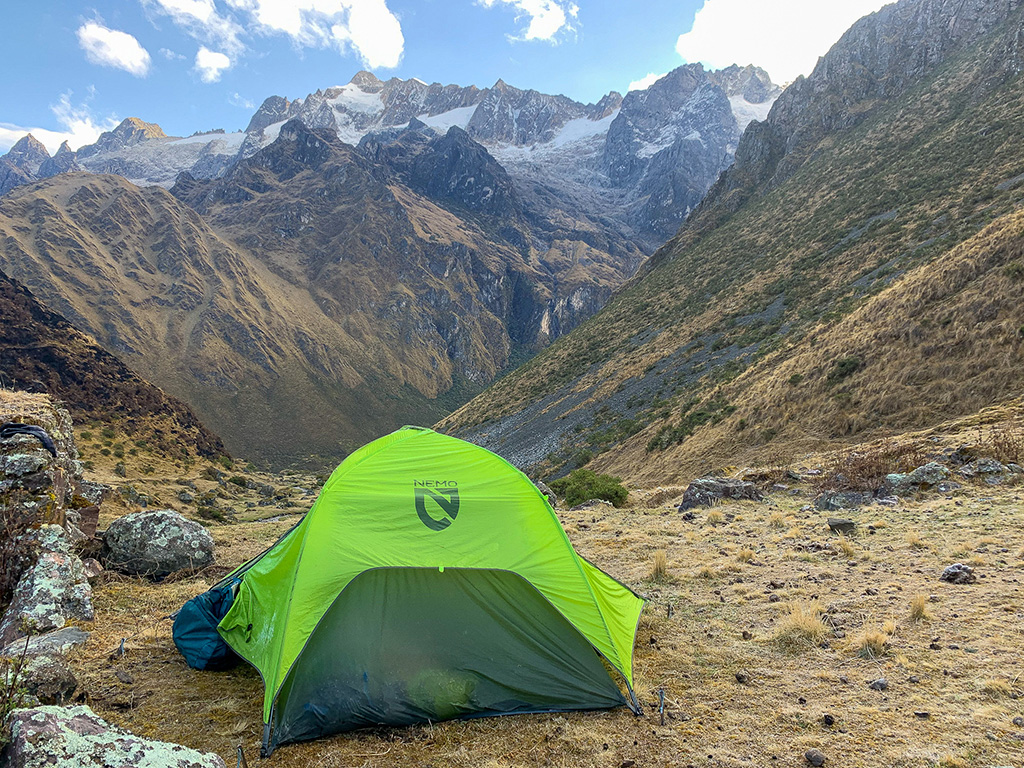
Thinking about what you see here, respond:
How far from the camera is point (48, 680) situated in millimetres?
4840

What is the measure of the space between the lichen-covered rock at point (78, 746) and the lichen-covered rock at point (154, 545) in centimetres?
761

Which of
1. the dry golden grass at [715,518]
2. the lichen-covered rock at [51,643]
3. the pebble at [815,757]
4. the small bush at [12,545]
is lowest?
the dry golden grass at [715,518]

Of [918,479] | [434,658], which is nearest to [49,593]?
[434,658]

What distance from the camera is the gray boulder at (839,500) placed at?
11.6 meters

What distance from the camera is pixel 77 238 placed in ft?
369

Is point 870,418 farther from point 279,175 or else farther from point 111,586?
Answer: point 279,175

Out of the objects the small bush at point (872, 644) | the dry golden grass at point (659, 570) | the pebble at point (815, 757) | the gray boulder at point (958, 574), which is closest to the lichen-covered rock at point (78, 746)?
the pebble at point (815, 757)

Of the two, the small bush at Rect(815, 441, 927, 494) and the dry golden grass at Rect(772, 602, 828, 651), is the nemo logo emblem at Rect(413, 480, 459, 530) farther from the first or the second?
the small bush at Rect(815, 441, 927, 494)

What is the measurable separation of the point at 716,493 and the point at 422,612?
440 inches

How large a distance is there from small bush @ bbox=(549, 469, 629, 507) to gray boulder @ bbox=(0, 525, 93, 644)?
14566 millimetres

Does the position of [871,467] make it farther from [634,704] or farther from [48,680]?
[48,680]

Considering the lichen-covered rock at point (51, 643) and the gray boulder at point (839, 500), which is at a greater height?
the lichen-covered rock at point (51, 643)

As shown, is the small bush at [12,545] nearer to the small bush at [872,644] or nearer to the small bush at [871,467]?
the small bush at [872,644]

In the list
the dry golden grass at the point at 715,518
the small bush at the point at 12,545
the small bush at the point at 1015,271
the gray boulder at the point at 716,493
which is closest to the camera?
the small bush at the point at 12,545
